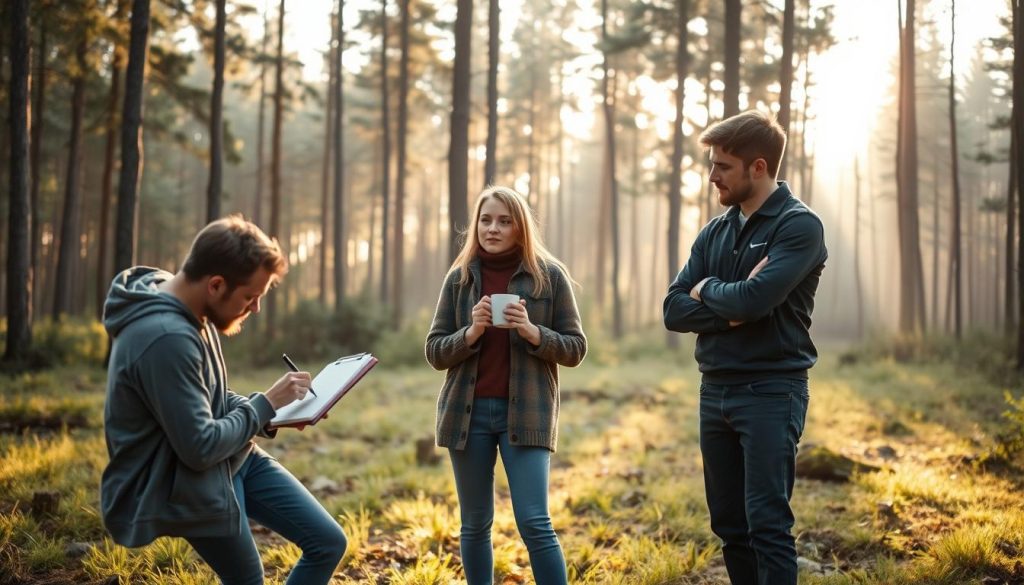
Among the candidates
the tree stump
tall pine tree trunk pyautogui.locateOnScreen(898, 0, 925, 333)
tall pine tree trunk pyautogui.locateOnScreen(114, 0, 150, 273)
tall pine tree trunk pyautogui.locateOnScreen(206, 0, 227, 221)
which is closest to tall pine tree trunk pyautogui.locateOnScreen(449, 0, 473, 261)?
the tree stump

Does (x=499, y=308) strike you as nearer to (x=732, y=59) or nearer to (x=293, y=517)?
(x=293, y=517)

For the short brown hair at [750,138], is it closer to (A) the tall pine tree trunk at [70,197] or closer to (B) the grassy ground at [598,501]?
(B) the grassy ground at [598,501]

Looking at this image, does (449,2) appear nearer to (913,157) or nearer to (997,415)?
(913,157)

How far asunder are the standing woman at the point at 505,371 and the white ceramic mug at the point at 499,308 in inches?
1.1

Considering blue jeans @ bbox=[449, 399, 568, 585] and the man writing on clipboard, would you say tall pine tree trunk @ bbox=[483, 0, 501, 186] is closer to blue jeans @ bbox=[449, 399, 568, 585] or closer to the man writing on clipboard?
blue jeans @ bbox=[449, 399, 568, 585]

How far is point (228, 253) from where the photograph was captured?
2842mm

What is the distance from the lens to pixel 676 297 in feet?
13.0

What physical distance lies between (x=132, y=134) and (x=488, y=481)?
1223 cm

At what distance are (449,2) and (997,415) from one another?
747 inches

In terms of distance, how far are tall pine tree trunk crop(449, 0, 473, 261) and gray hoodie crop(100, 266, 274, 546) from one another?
9.69 metres

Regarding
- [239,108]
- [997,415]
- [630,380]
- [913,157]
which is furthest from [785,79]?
[239,108]

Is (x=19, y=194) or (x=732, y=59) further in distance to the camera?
(x=732, y=59)

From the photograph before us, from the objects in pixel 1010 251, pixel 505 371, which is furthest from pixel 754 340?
pixel 1010 251

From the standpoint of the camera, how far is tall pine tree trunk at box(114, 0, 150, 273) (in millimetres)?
12555
